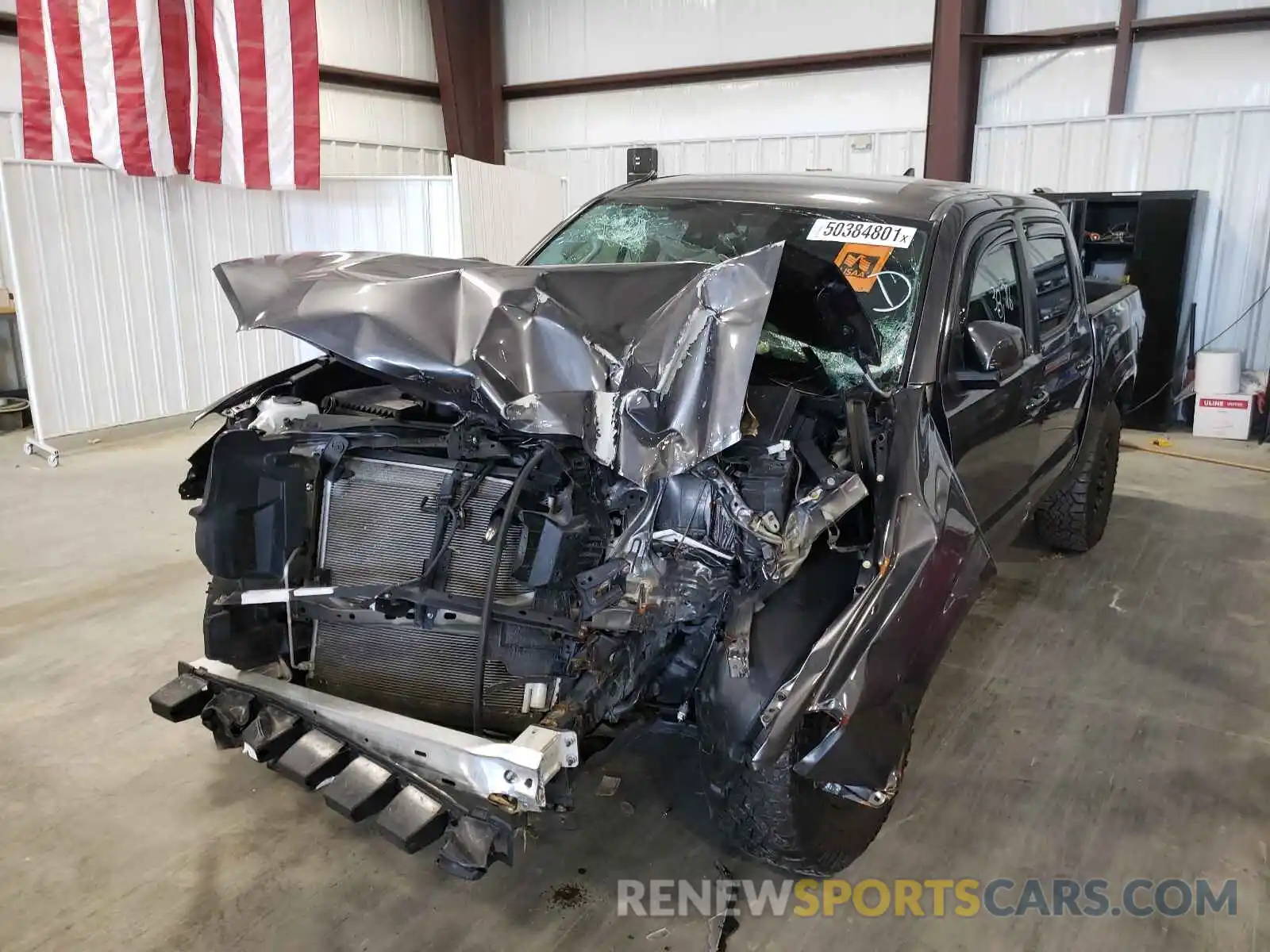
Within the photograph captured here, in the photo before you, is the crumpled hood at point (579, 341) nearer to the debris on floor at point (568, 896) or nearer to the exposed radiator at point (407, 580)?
the exposed radiator at point (407, 580)

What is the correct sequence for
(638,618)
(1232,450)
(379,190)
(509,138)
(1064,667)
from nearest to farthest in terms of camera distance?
(638,618) < (1064,667) < (1232,450) < (379,190) < (509,138)

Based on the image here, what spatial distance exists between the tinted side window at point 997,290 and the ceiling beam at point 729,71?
20.9 feet

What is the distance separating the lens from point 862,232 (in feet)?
8.75

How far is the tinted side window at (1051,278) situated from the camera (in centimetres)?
328

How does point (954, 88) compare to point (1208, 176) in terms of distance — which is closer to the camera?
point (1208, 176)

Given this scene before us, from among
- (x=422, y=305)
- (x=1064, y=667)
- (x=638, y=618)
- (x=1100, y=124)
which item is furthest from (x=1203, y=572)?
(x=1100, y=124)

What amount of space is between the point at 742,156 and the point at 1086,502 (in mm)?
6369

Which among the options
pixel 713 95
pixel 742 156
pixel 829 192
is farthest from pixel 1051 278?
pixel 713 95

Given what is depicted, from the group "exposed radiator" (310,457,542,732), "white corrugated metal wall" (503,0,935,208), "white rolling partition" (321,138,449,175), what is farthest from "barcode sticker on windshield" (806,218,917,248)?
"white rolling partition" (321,138,449,175)

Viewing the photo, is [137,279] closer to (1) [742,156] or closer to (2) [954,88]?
(1) [742,156]

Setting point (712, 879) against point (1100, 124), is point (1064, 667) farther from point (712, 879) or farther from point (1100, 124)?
point (1100, 124)

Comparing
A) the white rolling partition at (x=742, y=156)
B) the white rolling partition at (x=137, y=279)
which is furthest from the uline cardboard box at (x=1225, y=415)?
the white rolling partition at (x=137, y=279)

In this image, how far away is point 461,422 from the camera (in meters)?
2.07

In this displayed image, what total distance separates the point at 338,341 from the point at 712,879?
1511 millimetres
